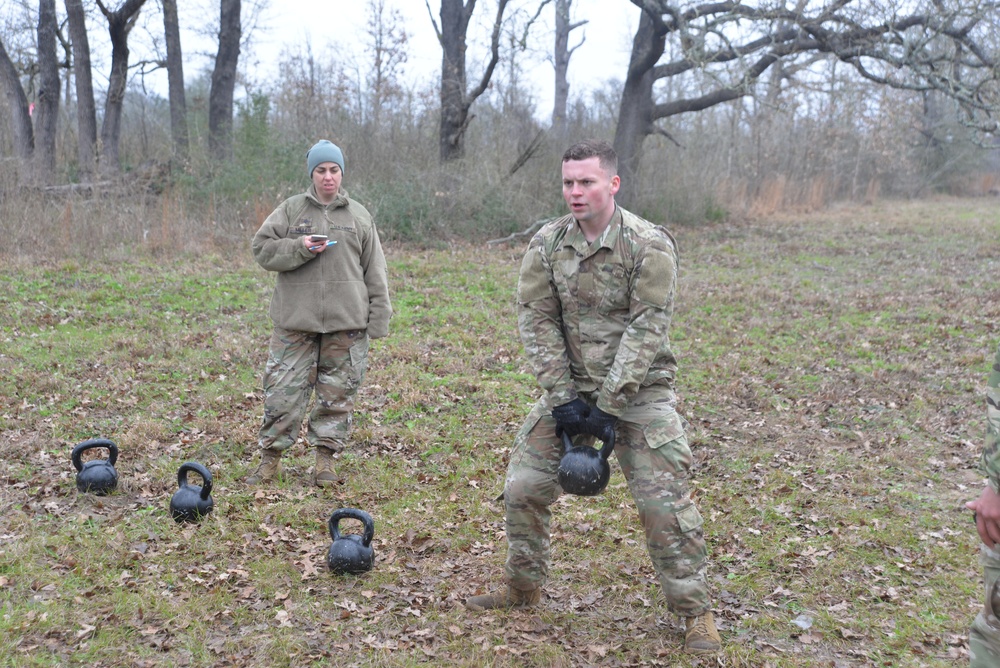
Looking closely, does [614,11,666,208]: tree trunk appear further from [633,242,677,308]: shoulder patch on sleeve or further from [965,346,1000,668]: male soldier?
[965,346,1000,668]: male soldier

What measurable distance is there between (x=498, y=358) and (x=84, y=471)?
4920 millimetres

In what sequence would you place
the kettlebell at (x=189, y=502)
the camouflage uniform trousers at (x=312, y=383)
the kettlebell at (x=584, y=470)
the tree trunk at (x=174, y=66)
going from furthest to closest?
the tree trunk at (x=174, y=66) → the camouflage uniform trousers at (x=312, y=383) → the kettlebell at (x=189, y=502) → the kettlebell at (x=584, y=470)

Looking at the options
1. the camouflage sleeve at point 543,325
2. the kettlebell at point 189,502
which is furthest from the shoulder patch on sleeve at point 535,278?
the kettlebell at point 189,502

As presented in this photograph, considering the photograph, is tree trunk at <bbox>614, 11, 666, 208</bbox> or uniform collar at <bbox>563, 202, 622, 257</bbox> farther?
tree trunk at <bbox>614, 11, 666, 208</bbox>

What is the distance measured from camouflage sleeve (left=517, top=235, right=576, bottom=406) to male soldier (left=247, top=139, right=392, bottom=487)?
2104 millimetres

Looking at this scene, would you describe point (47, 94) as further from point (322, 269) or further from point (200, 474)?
point (200, 474)

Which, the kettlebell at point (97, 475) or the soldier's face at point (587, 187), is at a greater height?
the soldier's face at point (587, 187)

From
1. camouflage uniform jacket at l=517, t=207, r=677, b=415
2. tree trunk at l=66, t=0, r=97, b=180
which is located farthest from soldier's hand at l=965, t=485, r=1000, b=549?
tree trunk at l=66, t=0, r=97, b=180

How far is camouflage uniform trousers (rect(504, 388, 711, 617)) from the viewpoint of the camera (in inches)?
164

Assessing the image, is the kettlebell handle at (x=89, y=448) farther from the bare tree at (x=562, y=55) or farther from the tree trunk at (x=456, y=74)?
the bare tree at (x=562, y=55)

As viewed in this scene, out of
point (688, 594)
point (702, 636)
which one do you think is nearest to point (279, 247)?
point (688, 594)

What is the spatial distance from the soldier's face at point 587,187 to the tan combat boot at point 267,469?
133 inches

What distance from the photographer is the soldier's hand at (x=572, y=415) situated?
418cm

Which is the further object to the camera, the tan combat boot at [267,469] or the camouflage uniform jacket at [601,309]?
the tan combat boot at [267,469]
